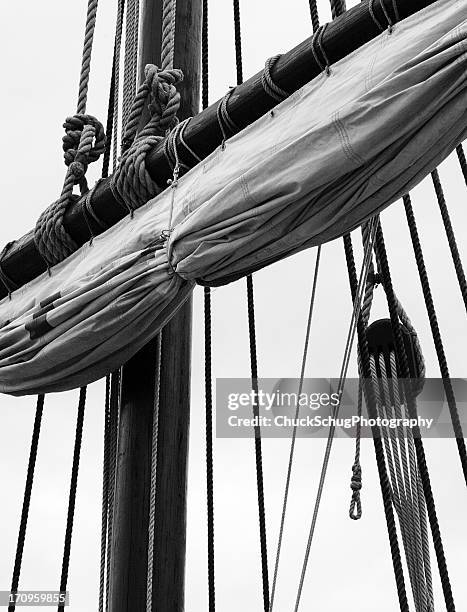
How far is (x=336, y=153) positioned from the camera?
2.41m

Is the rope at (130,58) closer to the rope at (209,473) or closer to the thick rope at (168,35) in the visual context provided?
the thick rope at (168,35)

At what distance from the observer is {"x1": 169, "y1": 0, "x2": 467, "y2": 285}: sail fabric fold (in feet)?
7.41

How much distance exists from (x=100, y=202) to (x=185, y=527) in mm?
1143

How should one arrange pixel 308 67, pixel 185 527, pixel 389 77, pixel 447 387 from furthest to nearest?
pixel 447 387
pixel 185 527
pixel 308 67
pixel 389 77

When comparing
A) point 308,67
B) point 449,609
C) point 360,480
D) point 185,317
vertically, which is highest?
point 308,67

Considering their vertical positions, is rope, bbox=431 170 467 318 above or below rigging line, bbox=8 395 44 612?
above

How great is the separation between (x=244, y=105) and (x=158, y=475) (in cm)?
119

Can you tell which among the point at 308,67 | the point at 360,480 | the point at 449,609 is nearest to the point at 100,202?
the point at 308,67

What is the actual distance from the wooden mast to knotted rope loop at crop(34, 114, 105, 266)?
0.54m

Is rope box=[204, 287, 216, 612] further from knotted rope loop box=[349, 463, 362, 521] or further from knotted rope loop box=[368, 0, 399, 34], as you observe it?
knotted rope loop box=[368, 0, 399, 34]

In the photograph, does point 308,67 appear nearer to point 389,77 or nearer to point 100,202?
point 389,77

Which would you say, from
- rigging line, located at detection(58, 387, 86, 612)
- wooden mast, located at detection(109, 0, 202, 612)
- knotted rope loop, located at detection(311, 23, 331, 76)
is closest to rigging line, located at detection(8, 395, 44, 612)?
rigging line, located at detection(58, 387, 86, 612)

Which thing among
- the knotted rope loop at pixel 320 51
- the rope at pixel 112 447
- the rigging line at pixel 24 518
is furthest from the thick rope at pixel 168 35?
the rigging line at pixel 24 518

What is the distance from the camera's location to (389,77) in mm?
2338
